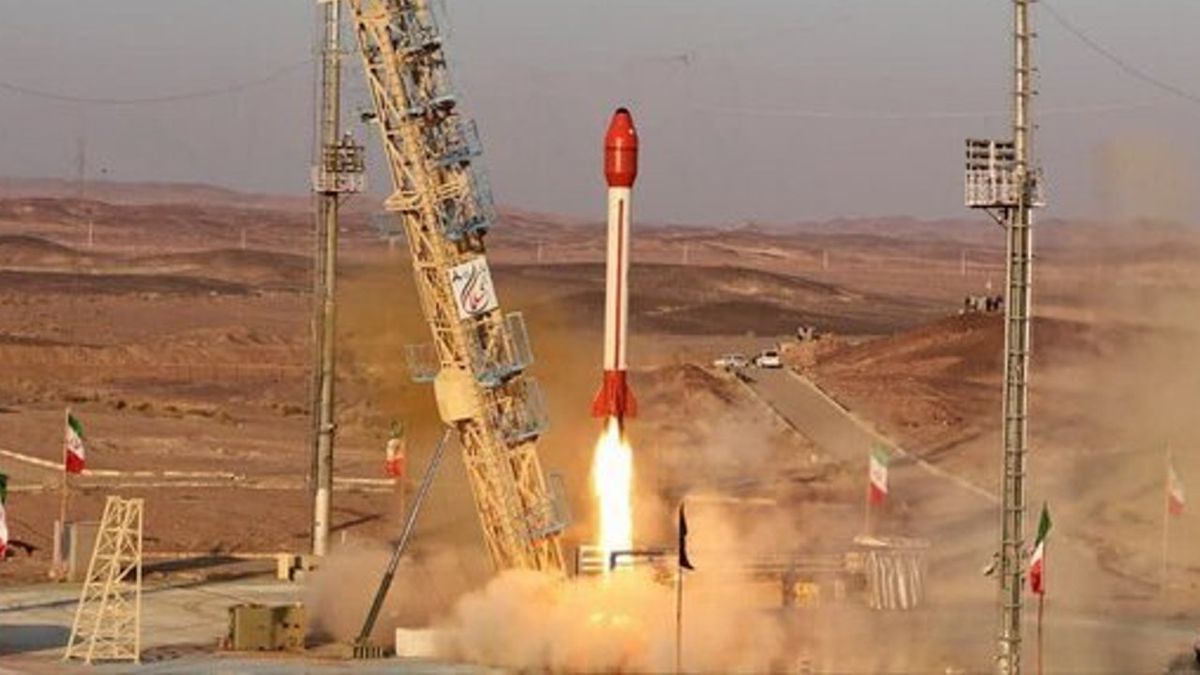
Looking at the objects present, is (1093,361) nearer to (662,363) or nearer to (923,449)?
(923,449)

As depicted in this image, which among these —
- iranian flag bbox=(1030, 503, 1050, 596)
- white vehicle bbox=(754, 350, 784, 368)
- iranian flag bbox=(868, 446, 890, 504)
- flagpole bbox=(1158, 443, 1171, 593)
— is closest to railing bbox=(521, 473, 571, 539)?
iranian flag bbox=(1030, 503, 1050, 596)

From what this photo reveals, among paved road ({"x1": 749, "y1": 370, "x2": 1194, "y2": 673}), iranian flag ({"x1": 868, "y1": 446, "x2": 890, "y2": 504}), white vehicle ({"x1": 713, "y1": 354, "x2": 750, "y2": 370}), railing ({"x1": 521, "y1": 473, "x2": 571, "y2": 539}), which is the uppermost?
white vehicle ({"x1": 713, "y1": 354, "x2": 750, "y2": 370})

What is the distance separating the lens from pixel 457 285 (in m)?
49.4

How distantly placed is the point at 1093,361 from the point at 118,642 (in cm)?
3847

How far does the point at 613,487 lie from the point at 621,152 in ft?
22.6

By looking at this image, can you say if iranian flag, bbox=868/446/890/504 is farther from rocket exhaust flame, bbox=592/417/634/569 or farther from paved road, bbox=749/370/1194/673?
rocket exhaust flame, bbox=592/417/634/569

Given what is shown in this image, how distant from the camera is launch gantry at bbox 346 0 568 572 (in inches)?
1941

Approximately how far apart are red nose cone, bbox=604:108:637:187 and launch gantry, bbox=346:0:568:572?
3356 mm

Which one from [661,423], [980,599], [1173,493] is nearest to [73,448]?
[980,599]

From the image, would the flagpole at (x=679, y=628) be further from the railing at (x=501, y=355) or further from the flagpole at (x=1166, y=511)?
the flagpole at (x=1166, y=511)

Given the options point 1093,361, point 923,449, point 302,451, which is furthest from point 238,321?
point 1093,361

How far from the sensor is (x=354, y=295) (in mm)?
62844

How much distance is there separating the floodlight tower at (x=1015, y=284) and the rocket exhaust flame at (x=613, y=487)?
A: 9.11 metres

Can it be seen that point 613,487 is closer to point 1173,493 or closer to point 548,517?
point 548,517
